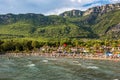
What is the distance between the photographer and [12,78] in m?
85.7

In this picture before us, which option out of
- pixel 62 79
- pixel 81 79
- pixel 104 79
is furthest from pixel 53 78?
pixel 104 79

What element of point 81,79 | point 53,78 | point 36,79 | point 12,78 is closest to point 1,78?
point 12,78

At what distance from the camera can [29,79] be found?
8450 cm

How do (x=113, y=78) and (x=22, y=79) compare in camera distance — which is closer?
(x=22, y=79)

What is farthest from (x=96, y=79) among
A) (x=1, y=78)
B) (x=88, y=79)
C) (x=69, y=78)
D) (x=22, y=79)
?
(x=1, y=78)

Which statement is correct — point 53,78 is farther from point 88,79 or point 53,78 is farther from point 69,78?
point 88,79

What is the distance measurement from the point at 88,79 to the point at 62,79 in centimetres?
790

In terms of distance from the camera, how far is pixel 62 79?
86.6m

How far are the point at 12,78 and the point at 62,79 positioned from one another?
1514 centimetres

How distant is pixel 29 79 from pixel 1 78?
8.40 metres

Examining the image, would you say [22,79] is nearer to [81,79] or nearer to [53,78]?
[53,78]

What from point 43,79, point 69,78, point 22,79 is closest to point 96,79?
point 69,78

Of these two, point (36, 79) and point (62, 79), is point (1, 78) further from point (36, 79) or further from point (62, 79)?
point (62, 79)

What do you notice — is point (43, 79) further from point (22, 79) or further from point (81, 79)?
point (81, 79)
